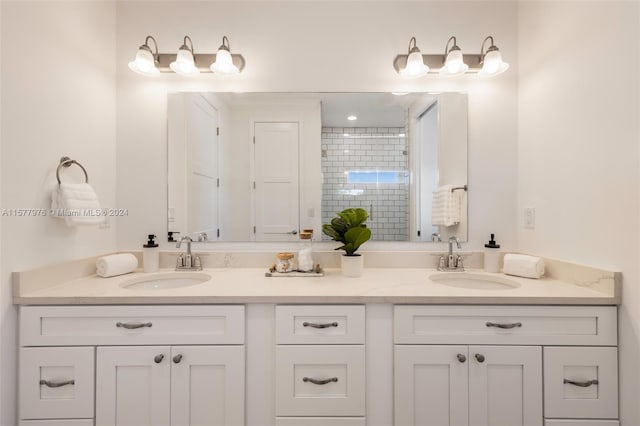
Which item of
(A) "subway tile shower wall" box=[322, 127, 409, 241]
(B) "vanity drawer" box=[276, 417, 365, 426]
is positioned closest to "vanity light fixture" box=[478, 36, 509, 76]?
(A) "subway tile shower wall" box=[322, 127, 409, 241]

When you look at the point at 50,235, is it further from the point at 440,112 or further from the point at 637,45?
the point at 637,45

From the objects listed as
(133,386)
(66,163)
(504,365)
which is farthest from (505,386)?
(66,163)

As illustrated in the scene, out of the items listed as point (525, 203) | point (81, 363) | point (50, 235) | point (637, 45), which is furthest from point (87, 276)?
point (637, 45)

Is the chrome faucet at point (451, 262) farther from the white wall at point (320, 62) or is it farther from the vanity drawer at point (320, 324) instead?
the vanity drawer at point (320, 324)

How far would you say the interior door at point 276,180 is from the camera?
1638 mm

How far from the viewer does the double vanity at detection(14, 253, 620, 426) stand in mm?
1105

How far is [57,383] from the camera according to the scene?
1102 mm

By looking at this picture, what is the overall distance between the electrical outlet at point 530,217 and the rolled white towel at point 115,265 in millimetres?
2115

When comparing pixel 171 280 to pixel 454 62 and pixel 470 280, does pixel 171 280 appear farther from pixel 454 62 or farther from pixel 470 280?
pixel 454 62

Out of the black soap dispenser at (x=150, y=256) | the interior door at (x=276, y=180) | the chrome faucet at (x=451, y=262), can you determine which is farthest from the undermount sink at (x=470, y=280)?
the black soap dispenser at (x=150, y=256)

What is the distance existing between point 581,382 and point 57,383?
201 centimetres

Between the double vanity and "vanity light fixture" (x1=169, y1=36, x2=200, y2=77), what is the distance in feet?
3.77

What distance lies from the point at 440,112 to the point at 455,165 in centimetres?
31

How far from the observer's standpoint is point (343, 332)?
1.14 m
